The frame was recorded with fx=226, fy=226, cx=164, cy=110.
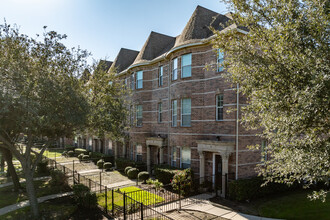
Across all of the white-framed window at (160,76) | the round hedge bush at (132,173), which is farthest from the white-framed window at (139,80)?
the round hedge bush at (132,173)

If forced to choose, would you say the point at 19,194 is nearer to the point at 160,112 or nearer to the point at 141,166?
the point at 141,166

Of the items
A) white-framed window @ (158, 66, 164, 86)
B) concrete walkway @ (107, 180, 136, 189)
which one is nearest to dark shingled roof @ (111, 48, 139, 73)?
white-framed window @ (158, 66, 164, 86)

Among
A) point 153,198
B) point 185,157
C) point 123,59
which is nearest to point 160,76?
point 185,157

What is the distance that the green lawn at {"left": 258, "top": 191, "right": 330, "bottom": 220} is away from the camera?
10.6m

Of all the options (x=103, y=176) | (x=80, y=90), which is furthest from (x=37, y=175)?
(x=80, y=90)

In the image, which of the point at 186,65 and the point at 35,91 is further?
the point at 186,65

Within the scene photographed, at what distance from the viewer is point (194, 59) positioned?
53.3 feet

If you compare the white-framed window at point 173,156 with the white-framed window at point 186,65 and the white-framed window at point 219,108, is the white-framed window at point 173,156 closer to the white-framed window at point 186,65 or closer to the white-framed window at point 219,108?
the white-framed window at point 219,108

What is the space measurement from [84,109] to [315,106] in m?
10.2

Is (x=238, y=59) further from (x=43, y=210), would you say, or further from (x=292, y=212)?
(x=43, y=210)

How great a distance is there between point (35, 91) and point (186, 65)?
1013cm

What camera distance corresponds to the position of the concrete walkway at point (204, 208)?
1068 centimetres

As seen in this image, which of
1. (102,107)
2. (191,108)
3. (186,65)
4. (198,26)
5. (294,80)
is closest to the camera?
(294,80)

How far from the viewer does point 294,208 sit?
449 inches
